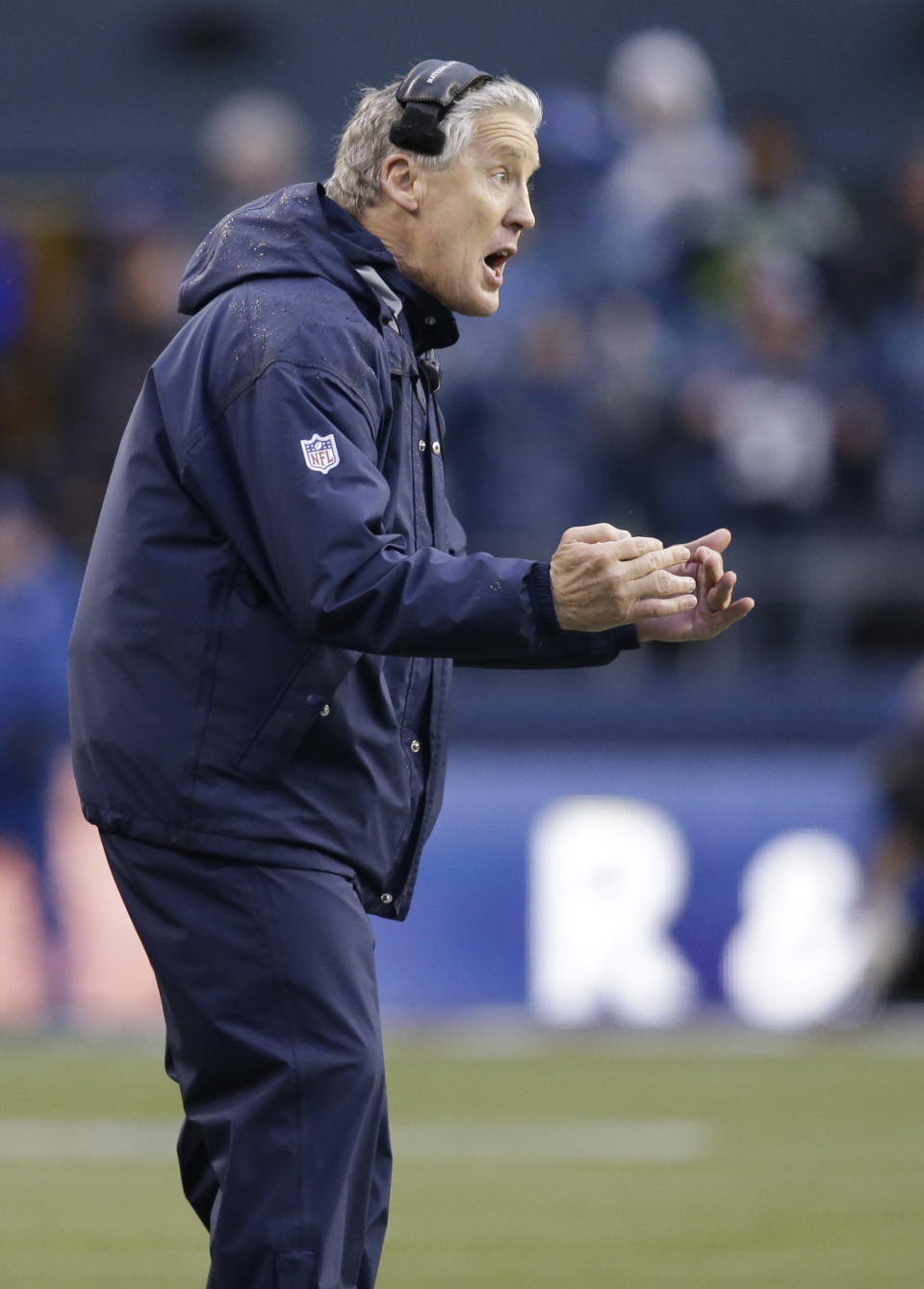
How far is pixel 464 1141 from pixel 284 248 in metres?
4.25

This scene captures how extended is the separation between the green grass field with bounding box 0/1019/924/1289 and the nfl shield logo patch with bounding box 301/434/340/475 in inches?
93.8

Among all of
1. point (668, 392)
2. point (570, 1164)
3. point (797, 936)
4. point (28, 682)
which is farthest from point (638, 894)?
point (570, 1164)

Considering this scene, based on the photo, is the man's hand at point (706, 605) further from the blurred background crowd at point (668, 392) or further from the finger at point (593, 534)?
the blurred background crowd at point (668, 392)

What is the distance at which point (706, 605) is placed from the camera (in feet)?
12.1

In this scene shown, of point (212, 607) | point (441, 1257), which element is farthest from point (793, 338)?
point (212, 607)

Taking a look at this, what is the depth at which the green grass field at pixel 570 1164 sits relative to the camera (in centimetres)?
533

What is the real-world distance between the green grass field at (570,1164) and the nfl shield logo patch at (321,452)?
7.82 feet

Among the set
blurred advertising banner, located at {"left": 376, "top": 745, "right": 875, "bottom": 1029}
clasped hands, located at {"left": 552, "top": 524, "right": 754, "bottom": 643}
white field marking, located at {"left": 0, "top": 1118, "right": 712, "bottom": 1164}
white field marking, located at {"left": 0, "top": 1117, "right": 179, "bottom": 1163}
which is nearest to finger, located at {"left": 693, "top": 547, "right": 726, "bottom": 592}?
clasped hands, located at {"left": 552, "top": 524, "right": 754, "bottom": 643}

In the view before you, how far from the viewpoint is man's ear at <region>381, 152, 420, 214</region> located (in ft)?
11.6

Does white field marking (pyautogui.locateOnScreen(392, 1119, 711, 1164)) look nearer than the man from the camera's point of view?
No

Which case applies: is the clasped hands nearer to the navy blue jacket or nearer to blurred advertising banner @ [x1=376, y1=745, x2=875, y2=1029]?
the navy blue jacket

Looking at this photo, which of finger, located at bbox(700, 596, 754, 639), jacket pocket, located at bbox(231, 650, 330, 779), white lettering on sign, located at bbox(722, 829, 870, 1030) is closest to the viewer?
jacket pocket, located at bbox(231, 650, 330, 779)

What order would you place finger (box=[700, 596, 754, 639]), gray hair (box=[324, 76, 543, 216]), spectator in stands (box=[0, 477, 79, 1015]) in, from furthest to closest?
1. spectator in stands (box=[0, 477, 79, 1015])
2. finger (box=[700, 596, 754, 639])
3. gray hair (box=[324, 76, 543, 216])

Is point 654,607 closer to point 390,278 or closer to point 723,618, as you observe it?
point 723,618
